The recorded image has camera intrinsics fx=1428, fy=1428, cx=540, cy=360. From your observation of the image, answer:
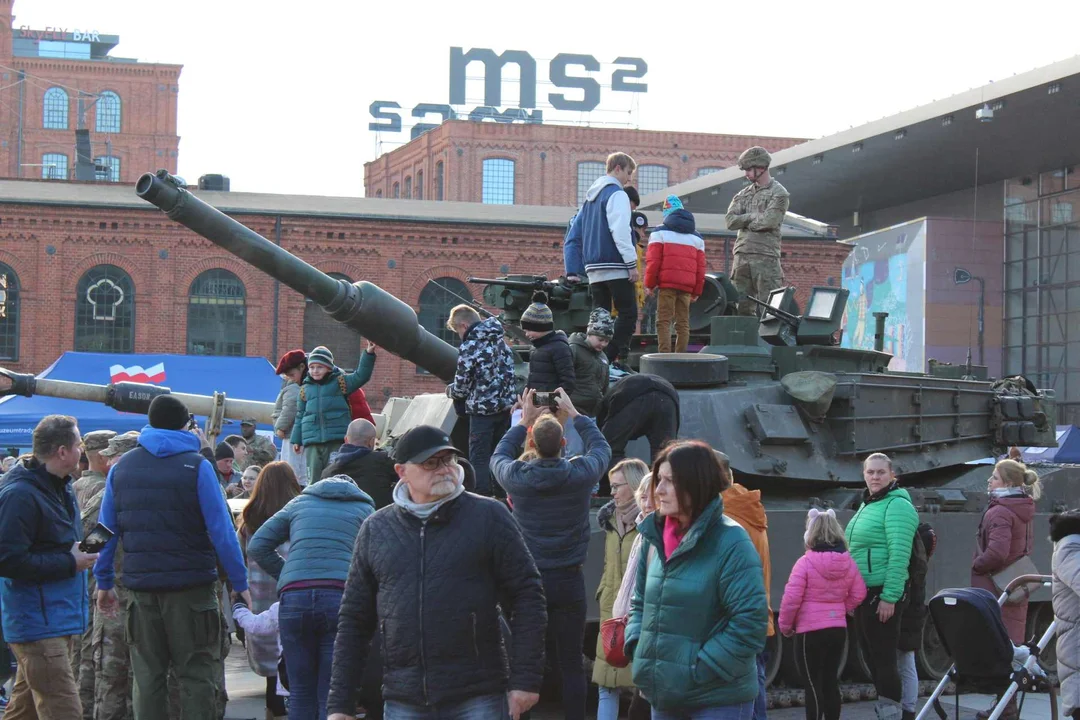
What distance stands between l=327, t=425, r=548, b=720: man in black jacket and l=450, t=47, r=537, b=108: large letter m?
6082 cm

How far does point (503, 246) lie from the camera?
36.5 metres

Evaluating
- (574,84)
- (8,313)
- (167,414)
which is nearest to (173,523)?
(167,414)

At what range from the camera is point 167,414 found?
7500mm

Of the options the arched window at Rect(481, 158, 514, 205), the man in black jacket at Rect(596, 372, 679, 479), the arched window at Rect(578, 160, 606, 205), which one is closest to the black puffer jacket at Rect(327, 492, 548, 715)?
the man in black jacket at Rect(596, 372, 679, 479)

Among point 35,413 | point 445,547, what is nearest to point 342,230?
point 35,413

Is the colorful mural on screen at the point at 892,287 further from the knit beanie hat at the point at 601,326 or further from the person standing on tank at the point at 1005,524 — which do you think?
the knit beanie hat at the point at 601,326

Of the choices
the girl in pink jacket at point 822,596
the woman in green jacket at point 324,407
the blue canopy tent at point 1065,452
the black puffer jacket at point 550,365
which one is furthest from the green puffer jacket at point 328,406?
the blue canopy tent at point 1065,452

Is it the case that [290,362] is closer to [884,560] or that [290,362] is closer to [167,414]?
[167,414]

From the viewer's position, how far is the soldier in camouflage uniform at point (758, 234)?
1267cm

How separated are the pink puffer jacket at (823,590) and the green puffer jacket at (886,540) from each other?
1.49ft

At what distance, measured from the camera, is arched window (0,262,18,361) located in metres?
35.0

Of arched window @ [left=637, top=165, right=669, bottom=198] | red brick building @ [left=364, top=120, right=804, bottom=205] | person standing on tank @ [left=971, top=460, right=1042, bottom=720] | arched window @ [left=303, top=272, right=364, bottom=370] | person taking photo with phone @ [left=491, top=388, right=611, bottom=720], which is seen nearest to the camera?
person taking photo with phone @ [left=491, top=388, right=611, bottom=720]

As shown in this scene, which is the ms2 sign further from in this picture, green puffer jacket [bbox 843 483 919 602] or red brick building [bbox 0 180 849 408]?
green puffer jacket [bbox 843 483 919 602]

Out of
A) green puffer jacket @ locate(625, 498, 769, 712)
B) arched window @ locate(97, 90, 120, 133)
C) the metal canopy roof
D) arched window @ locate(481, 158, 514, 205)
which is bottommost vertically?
green puffer jacket @ locate(625, 498, 769, 712)
